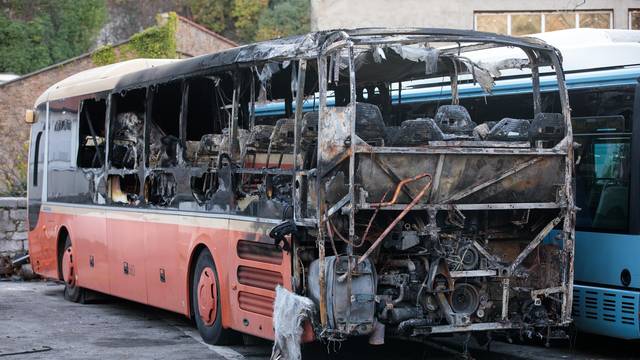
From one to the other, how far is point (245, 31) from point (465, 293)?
5521 cm

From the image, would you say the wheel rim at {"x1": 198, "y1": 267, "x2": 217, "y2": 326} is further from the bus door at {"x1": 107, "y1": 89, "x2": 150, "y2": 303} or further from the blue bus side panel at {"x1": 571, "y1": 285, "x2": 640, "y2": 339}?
the blue bus side panel at {"x1": 571, "y1": 285, "x2": 640, "y2": 339}

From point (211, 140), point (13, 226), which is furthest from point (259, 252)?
point (13, 226)

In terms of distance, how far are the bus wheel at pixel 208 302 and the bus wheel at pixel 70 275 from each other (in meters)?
4.47

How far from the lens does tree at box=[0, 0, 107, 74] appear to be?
5300 cm

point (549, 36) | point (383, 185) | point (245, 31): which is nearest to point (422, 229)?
point (383, 185)

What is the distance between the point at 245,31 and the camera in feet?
210

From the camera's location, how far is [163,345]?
11938mm

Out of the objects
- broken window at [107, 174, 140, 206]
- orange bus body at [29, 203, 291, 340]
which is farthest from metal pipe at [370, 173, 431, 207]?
broken window at [107, 174, 140, 206]

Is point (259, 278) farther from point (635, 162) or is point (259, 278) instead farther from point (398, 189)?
point (635, 162)

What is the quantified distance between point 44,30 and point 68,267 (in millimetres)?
40100

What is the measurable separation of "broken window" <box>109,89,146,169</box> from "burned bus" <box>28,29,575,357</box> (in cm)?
98

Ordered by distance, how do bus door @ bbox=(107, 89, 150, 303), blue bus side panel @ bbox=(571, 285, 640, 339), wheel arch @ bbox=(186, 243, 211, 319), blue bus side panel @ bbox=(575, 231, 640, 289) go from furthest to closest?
bus door @ bbox=(107, 89, 150, 303), wheel arch @ bbox=(186, 243, 211, 319), blue bus side panel @ bbox=(575, 231, 640, 289), blue bus side panel @ bbox=(571, 285, 640, 339)

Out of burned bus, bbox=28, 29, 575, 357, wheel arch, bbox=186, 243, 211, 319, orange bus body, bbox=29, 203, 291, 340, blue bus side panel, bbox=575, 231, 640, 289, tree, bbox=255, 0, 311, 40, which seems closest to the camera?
burned bus, bbox=28, 29, 575, 357

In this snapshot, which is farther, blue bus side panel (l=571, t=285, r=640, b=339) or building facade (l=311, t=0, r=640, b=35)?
building facade (l=311, t=0, r=640, b=35)
